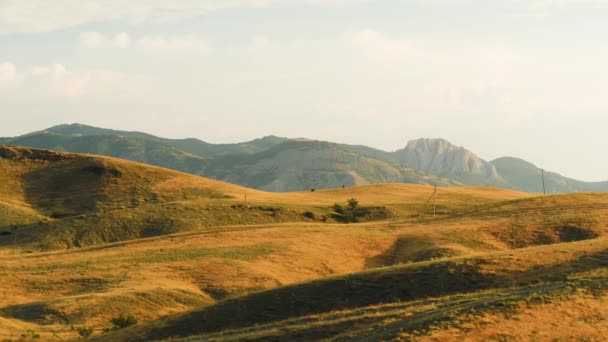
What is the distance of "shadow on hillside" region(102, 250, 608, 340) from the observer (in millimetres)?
51750

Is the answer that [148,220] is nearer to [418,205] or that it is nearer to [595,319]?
[418,205]

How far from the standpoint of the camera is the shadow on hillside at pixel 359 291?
5175 centimetres

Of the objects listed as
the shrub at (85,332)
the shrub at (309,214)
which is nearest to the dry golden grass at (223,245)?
the shrub at (309,214)

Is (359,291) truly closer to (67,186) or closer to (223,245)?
(223,245)

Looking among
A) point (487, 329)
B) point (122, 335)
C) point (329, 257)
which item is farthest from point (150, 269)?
point (487, 329)

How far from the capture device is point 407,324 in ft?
121

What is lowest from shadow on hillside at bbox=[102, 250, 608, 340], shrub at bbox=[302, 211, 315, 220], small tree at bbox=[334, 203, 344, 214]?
shadow on hillside at bbox=[102, 250, 608, 340]

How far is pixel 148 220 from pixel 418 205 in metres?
54.3

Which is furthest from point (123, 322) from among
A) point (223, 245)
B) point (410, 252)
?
point (410, 252)

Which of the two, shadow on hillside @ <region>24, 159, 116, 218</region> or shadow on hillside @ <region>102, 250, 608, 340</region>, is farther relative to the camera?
shadow on hillside @ <region>24, 159, 116, 218</region>

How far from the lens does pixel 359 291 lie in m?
55.8

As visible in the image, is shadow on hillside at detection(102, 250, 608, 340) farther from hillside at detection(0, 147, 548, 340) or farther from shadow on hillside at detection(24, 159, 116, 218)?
shadow on hillside at detection(24, 159, 116, 218)

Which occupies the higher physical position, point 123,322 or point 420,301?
point 420,301

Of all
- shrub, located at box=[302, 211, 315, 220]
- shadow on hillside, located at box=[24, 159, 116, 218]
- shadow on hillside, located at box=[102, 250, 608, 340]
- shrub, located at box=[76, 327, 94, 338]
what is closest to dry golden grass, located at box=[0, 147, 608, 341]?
shadow on hillside, located at box=[102, 250, 608, 340]
